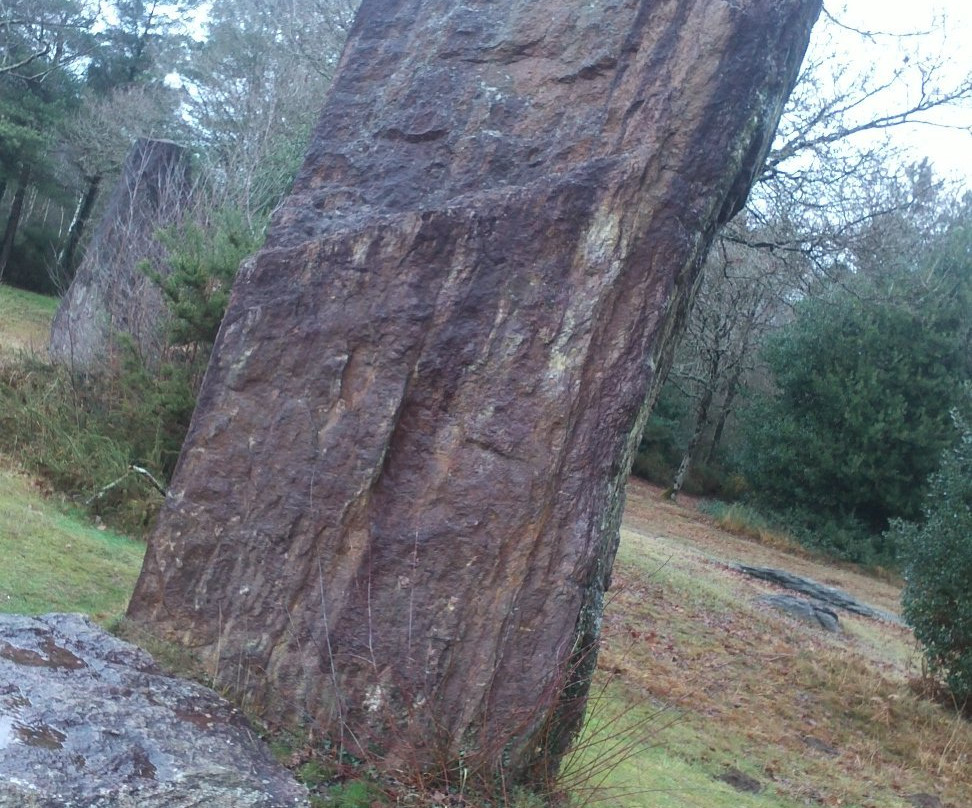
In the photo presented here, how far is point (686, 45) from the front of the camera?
4762mm

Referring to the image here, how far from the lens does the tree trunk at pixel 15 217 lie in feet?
106

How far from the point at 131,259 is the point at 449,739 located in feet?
27.8

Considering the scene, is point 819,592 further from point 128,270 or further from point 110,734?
point 110,734

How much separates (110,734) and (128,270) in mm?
8386

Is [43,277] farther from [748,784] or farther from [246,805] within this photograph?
[246,805]

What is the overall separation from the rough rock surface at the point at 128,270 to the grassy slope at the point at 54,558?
2.12 m

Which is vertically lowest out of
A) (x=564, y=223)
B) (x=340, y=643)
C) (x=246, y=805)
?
(x=246, y=805)

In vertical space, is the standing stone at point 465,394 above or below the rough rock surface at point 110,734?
above

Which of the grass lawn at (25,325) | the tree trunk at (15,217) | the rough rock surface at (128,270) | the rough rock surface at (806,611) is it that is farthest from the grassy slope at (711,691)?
the tree trunk at (15,217)

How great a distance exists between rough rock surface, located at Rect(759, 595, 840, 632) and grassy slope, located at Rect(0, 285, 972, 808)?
345 mm

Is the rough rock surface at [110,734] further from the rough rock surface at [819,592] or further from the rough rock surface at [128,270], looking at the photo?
the rough rock surface at [819,592]

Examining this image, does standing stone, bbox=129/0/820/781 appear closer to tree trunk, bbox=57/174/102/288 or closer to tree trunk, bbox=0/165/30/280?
tree trunk, bbox=57/174/102/288

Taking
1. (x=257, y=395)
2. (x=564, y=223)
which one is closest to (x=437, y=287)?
(x=564, y=223)

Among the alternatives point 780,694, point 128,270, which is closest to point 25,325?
point 128,270
